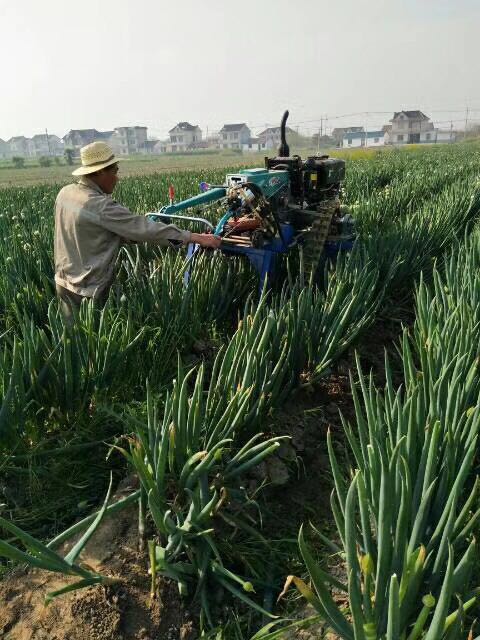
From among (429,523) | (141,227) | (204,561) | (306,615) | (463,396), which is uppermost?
(141,227)

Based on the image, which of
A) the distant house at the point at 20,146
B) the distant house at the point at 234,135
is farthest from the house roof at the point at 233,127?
the distant house at the point at 20,146

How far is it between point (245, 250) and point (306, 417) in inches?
52.7

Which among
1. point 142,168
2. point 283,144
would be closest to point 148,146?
point 142,168

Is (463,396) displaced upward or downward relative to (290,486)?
upward

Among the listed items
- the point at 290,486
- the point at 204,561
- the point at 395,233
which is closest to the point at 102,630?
the point at 204,561

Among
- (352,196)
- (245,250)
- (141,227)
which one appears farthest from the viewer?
(352,196)

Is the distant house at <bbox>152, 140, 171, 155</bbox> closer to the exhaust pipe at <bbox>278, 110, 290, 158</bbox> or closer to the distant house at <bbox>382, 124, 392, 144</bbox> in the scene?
the distant house at <bbox>382, 124, 392, 144</bbox>

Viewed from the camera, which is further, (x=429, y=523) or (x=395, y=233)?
(x=395, y=233)

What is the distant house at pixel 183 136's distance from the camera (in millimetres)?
85188

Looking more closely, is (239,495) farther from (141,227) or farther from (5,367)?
(141,227)

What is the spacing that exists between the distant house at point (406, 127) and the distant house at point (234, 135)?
78.6 feet

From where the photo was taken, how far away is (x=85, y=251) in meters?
2.89

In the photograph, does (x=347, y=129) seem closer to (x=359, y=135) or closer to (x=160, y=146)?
(x=359, y=135)

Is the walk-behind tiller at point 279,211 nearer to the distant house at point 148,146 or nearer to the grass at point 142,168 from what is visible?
the grass at point 142,168
